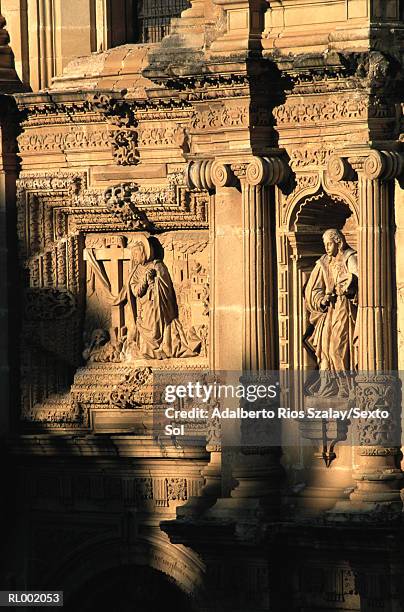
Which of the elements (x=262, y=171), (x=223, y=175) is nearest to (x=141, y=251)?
(x=223, y=175)

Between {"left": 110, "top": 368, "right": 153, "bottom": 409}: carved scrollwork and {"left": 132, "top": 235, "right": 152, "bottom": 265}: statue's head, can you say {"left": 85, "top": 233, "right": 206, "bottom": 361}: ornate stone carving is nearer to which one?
{"left": 132, "top": 235, "right": 152, "bottom": 265}: statue's head

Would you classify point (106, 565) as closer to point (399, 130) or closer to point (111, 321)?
point (111, 321)

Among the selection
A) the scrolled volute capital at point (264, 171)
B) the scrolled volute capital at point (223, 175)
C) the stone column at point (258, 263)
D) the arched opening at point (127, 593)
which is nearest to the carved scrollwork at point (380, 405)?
the stone column at point (258, 263)

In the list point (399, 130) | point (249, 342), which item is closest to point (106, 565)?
point (249, 342)

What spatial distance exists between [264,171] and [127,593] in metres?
5.53

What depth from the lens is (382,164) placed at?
36.9m

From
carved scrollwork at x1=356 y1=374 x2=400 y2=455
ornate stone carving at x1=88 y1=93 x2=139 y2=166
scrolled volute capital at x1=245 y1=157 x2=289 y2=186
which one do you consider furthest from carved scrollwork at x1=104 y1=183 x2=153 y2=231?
carved scrollwork at x1=356 y1=374 x2=400 y2=455

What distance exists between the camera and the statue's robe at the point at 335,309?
37.8 meters

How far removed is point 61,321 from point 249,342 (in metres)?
3.20

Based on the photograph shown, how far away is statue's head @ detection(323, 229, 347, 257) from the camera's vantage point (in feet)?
124

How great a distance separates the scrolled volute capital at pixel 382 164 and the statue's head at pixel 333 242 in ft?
3.43

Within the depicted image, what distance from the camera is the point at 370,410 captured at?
122ft

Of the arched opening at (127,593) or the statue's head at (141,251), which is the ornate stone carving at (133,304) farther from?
the arched opening at (127,593)

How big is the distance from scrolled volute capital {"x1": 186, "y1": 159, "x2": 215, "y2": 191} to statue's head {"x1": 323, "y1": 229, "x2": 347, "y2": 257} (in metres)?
A: 1.31
